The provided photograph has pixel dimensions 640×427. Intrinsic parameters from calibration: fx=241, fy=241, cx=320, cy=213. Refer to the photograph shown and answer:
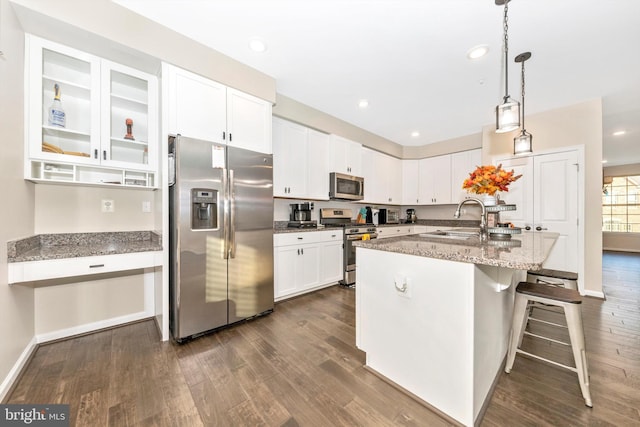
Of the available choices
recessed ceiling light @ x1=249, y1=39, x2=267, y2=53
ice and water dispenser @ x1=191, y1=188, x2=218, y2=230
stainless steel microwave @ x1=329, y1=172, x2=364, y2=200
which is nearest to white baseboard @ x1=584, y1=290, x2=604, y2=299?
stainless steel microwave @ x1=329, y1=172, x2=364, y2=200

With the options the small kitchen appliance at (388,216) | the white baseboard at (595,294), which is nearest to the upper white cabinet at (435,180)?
the small kitchen appliance at (388,216)

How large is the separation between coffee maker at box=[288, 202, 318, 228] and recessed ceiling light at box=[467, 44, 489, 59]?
99.7 inches

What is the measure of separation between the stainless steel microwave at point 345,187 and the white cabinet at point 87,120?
237 cm

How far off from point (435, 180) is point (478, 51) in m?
3.11

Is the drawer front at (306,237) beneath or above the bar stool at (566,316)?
above

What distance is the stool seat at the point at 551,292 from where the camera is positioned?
1492 mm

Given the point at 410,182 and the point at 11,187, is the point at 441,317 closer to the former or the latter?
the point at 11,187

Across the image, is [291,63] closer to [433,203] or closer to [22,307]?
[22,307]

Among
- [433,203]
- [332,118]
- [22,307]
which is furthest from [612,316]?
[22,307]

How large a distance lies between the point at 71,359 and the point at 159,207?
1.32 m

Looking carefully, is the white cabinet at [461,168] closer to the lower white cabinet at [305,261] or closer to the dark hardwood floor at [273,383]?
the lower white cabinet at [305,261]

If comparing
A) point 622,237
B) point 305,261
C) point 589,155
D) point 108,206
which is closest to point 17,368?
point 108,206

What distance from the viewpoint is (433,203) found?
16.9ft

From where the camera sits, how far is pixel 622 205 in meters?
7.05
